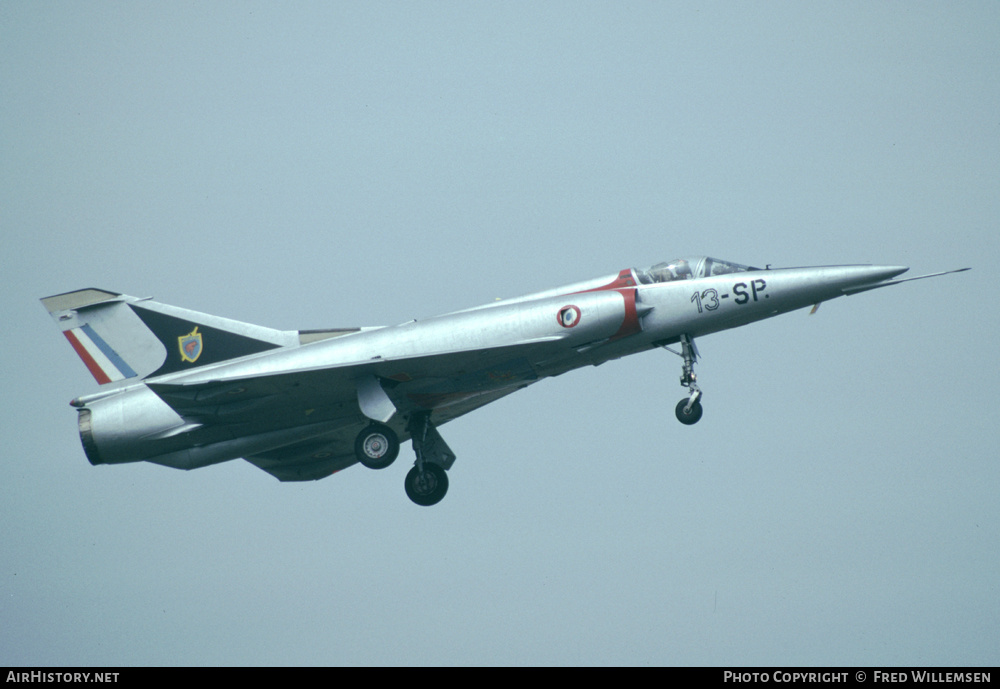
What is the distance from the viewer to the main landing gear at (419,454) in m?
20.5

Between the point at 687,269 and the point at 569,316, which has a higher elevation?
the point at 687,269

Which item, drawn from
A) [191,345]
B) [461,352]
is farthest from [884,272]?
[191,345]

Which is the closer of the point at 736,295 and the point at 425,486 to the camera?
the point at 736,295

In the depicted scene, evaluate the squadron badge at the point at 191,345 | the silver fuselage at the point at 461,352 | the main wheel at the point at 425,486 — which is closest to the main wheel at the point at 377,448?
the silver fuselage at the point at 461,352

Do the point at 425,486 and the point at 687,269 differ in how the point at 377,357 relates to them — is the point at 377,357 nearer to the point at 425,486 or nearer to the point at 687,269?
the point at 425,486

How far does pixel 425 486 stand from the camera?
72.4ft

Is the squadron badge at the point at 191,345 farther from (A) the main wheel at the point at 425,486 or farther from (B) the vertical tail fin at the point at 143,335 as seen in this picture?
(A) the main wheel at the point at 425,486

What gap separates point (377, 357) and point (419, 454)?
9.08 ft

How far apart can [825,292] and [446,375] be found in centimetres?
642

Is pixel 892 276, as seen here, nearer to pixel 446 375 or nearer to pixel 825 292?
pixel 825 292

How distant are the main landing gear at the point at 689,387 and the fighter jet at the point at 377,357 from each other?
2 centimetres
